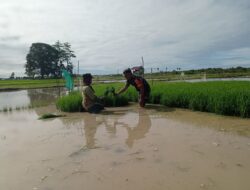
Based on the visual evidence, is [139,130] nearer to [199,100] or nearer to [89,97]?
[89,97]

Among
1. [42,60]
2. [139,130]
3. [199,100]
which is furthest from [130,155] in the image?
[42,60]

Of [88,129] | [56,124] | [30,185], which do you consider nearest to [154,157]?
[30,185]

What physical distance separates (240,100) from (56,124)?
4700 mm

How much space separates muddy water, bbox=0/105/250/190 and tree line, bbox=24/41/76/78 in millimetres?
53573

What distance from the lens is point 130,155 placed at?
429 cm

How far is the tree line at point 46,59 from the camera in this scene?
58.9 m

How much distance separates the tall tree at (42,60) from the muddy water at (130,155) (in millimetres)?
54049

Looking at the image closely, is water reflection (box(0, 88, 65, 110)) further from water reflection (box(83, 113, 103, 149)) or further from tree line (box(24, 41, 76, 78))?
tree line (box(24, 41, 76, 78))

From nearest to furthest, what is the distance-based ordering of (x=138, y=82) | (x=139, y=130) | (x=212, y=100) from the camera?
(x=139, y=130) < (x=212, y=100) < (x=138, y=82)

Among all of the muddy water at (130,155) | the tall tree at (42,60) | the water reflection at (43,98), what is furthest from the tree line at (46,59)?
the muddy water at (130,155)

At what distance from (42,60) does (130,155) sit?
5745 centimetres

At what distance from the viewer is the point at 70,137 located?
575 centimetres

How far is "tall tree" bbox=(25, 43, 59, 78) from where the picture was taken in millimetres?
58781

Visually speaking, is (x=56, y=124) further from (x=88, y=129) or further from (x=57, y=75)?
(x=57, y=75)
